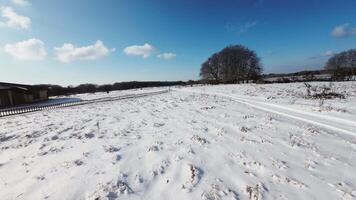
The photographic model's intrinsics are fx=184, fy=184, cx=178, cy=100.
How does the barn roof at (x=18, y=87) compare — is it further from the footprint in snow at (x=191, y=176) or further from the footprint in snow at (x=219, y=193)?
the footprint in snow at (x=219, y=193)

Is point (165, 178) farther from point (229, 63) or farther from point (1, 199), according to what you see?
point (229, 63)

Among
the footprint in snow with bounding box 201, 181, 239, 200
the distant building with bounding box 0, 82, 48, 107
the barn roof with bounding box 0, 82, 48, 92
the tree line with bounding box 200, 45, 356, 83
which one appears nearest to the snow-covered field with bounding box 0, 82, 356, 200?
the footprint in snow with bounding box 201, 181, 239, 200

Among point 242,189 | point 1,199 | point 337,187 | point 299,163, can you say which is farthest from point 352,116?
point 1,199

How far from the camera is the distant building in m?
29.4

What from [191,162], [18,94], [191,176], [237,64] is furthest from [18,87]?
[237,64]

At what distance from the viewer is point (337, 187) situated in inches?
146

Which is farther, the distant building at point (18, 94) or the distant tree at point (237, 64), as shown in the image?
the distant tree at point (237, 64)

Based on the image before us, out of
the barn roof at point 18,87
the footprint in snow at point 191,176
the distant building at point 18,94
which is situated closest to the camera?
the footprint in snow at point 191,176

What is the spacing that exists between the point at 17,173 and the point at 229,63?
186 feet

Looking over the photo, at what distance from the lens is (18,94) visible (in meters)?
31.9

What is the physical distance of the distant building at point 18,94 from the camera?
29.4 m

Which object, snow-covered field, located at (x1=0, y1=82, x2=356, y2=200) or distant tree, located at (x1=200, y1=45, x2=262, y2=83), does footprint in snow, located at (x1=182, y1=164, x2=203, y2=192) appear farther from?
distant tree, located at (x1=200, y1=45, x2=262, y2=83)

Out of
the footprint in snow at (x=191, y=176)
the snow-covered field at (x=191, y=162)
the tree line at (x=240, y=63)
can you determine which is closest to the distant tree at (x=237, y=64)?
the tree line at (x=240, y=63)

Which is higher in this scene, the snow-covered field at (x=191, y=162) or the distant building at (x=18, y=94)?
the distant building at (x=18, y=94)
